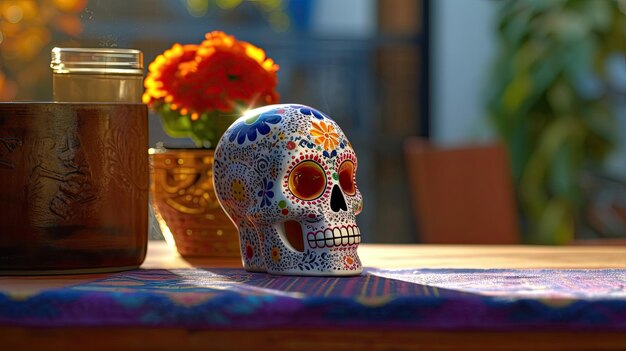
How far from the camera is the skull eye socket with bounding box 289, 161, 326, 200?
3.17ft

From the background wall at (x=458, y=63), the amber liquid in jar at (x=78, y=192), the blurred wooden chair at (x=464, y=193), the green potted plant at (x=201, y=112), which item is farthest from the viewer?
the background wall at (x=458, y=63)

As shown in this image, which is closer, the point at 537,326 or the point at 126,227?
the point at 537,326

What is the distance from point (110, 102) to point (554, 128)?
280cm

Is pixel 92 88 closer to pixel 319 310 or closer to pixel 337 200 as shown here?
pixel 337 200

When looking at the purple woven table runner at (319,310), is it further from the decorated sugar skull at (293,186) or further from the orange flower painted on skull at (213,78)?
the orange flower painted on skull at (213,78)

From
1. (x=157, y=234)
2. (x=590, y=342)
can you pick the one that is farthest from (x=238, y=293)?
(x=157, y=234)

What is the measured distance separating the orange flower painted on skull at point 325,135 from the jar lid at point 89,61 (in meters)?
0.21

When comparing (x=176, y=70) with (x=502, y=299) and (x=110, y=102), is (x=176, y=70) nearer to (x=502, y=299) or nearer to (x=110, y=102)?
(x=110, y=102)

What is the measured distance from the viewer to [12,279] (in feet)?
3.00

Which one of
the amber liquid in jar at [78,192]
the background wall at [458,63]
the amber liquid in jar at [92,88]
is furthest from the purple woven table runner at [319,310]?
the background wall at [458,63]

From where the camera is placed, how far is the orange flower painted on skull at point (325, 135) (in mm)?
968

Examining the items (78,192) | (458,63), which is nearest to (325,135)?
(78,192)

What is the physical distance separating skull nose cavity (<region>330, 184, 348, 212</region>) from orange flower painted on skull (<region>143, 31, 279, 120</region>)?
0.82ft

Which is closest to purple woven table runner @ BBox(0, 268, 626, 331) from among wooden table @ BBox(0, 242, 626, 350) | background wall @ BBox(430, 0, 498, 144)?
wooden table @ BBox(0, 242, 626, 350)
